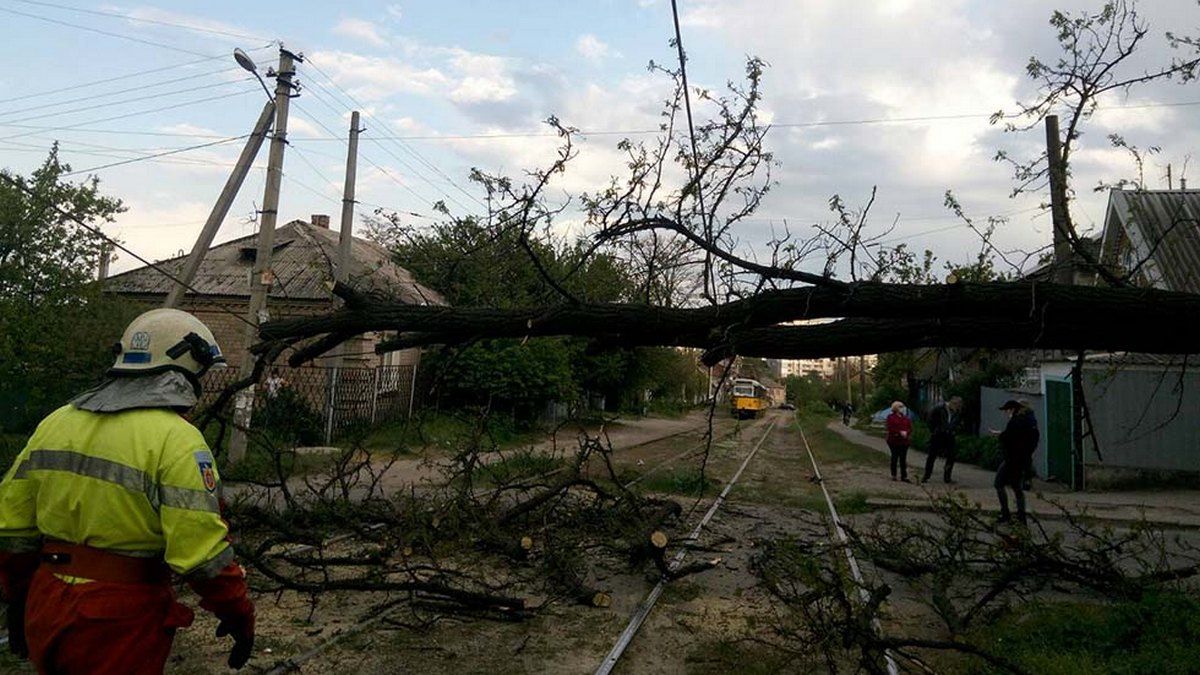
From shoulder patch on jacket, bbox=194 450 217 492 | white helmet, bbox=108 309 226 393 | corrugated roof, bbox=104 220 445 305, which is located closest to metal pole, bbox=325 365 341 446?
corrugated roof, bbox=104 220 445 305

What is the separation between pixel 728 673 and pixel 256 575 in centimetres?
401

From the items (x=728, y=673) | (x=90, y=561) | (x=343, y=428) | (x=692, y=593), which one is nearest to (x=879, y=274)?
(x=692, y=593)

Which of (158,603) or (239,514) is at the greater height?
(158,603)

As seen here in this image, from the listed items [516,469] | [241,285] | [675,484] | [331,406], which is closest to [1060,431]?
[675,484]

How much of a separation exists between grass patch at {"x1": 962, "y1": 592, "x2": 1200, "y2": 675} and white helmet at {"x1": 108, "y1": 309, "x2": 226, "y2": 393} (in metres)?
4.79

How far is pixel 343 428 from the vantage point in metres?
20.5

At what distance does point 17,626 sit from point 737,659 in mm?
4161

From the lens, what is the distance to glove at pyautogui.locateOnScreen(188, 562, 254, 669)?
2576 millimetres

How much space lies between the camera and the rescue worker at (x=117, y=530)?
2.51 meters

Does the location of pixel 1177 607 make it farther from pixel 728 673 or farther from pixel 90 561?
pixel 90 561

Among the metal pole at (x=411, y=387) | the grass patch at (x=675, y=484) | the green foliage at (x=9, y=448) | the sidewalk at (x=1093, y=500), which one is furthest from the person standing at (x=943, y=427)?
the green foliage at (x=9, y=448)

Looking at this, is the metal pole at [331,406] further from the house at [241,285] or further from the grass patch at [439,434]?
the house at [241,285]

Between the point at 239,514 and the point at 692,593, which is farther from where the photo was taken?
the point at 239,514

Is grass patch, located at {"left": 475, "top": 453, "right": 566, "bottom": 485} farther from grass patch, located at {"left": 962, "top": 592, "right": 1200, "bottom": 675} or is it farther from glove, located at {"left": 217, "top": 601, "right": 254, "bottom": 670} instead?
glove, located at {"left": 217, "top": 601, "right": 254, "bottom": 670}
